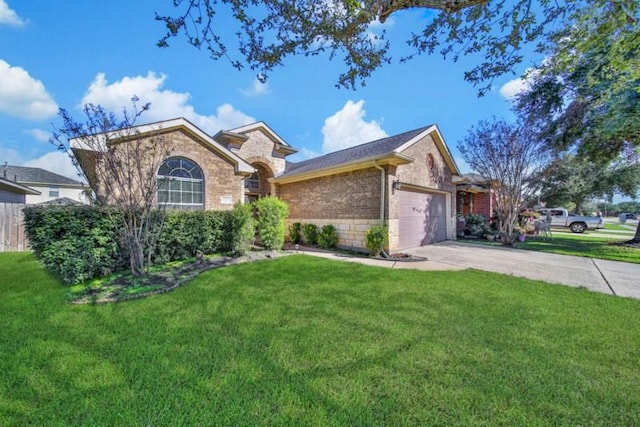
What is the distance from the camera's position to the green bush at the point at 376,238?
888 cm

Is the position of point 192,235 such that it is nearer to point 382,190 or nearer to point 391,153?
point 382,190

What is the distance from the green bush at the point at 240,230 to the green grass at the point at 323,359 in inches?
149

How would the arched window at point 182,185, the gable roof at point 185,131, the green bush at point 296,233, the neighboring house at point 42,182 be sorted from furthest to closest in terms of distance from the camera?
the neighboring house at point 42,182 → the green bush at point 296,233 → the arched window at point 182,185 → the gable roof at point 185,131

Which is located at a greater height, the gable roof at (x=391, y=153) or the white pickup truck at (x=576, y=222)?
the gable roof at (x=391, y=153)

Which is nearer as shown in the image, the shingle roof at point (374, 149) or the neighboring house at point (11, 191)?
the shingle roof at point (374, 149)

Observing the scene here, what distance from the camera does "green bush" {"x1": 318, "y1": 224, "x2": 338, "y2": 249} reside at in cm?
1086

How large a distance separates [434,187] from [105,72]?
519 inches

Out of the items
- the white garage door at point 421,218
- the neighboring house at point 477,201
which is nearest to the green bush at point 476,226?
the neighboring house at point 477,201

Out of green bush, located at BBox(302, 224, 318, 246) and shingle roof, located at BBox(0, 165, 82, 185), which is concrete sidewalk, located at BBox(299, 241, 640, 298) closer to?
green bush, located at BBox(302, 224, 318, 246)

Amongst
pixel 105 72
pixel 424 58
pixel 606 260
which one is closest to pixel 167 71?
pixel 105 72

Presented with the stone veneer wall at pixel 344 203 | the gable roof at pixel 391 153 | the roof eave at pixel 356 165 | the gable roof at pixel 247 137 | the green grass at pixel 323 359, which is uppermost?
the gable roof at pixel 247 137

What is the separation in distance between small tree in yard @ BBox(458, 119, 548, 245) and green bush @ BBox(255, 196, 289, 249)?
34.2 feet

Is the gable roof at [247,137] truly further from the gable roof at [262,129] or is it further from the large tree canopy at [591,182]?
the large tree canopy at [591,182]

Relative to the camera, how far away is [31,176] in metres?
24.1
